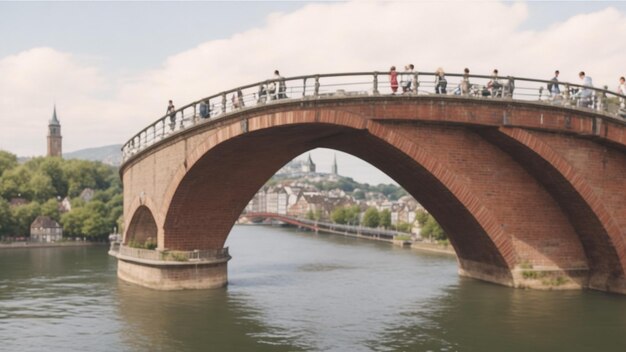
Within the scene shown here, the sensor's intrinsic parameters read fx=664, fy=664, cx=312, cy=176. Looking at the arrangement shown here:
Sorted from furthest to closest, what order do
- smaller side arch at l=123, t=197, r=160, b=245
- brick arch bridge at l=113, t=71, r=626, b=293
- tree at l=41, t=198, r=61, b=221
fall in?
1. tree at l=41, t=198, r=61, b=221
2. smaller side arch at l=123, t=197, r=160, b=245
3. brick arch bridge at l=113, t=71, r=626, b=293

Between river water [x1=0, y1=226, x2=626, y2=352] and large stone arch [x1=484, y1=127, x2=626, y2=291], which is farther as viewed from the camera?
large stone arch [x1=484, y1=127, x2=626, y2=291]

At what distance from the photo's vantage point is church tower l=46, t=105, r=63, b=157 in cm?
18725

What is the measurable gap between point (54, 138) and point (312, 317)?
585ft

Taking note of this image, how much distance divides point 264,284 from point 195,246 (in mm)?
5007

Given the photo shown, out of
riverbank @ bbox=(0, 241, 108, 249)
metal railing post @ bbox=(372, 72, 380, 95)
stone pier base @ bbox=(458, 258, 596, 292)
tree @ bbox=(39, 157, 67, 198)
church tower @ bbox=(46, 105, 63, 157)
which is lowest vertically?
riverbank @ bbox=(0, 241, 108, 249)

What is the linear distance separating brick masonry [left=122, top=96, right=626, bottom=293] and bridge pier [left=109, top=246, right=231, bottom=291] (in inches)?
117

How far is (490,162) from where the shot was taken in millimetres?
28672

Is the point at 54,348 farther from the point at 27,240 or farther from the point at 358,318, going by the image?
the point at 27,240

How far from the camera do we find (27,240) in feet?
308

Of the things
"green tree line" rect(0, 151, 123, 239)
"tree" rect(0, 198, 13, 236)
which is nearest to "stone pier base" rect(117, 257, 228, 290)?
"green tree line" rect(0, 151, 123, 239)

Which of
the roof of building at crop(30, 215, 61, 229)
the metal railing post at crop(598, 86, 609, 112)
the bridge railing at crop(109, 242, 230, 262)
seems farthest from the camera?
the roof of building at crop(30, 215, 61, 229)

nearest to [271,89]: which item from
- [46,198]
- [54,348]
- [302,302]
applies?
[302,302]

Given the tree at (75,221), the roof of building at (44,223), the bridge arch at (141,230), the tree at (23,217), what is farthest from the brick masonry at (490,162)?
the tree at (23,217)

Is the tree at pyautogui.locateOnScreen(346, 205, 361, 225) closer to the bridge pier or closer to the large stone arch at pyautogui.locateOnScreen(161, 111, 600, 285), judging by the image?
the large stone arch at pyautogui.locateOnScreen(161, 111, 600, 285)
